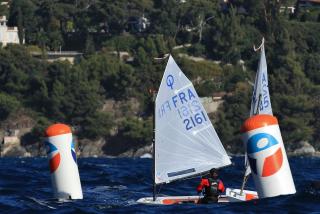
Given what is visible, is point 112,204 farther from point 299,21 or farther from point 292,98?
point 299,21

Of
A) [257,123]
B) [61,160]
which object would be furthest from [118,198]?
[257,123]

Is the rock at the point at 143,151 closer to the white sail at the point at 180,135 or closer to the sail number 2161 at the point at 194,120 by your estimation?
the sail number 2161 at the point at 194,120

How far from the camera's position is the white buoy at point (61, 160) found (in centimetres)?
4034

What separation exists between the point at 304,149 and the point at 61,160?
109 metres

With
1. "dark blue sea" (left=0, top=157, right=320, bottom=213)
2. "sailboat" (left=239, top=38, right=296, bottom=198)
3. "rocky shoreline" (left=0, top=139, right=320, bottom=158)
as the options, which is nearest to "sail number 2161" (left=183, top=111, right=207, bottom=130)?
"dark blue sea" (left=0, top=157, right=320, bottom=213)

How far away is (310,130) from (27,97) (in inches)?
1347

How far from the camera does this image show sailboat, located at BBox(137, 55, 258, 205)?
4325cm

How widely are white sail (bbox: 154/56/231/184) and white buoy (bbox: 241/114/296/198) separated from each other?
24.0 feet

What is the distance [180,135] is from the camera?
143 feet

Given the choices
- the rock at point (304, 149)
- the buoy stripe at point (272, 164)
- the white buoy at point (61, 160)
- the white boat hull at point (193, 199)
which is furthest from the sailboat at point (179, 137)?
the rock at point (304, 149)

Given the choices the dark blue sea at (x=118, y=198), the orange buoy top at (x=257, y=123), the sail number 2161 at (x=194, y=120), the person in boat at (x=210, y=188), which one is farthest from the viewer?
the sail number 2161 at (x=194, y=120)

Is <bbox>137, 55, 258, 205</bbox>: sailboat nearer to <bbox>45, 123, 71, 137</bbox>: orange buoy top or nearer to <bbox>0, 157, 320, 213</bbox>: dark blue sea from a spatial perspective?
<bbox>0, 157, 320, 213</bbox>: dark blue sea

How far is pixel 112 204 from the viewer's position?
43.1 meters

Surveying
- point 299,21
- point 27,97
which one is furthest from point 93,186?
point 299,21
